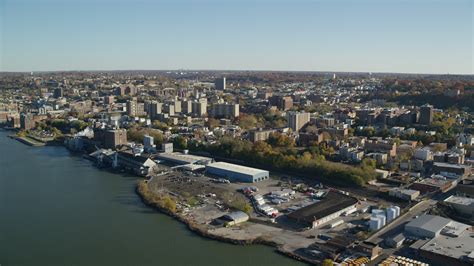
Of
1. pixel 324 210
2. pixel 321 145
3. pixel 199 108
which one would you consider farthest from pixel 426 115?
pixel 324 210

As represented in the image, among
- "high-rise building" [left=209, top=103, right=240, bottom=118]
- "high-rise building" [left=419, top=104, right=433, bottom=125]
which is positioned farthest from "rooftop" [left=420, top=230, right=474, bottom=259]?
"high-rise building" [left=209, top=103, right=240, bottom=118]

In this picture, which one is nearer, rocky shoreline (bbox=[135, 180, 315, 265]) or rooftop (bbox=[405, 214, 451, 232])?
rocky shoreline (bbox=[135, 180, 315, 265])

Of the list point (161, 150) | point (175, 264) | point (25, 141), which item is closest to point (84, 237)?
point (175, 264)

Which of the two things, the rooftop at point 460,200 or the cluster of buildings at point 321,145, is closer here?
the cluster of buildings at point 321,145

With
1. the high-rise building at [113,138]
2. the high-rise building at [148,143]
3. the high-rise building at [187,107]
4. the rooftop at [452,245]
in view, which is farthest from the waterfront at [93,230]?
the high-rise building at [187,107]

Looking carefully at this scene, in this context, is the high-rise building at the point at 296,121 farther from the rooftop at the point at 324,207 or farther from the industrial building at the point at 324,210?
the industrial building at the point at 324,210

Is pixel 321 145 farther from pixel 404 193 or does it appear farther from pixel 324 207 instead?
pixel 324 207

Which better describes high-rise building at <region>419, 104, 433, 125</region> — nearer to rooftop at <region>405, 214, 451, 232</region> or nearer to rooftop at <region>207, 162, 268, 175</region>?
rooftop at <region>207, 162, 268, 175</region>
